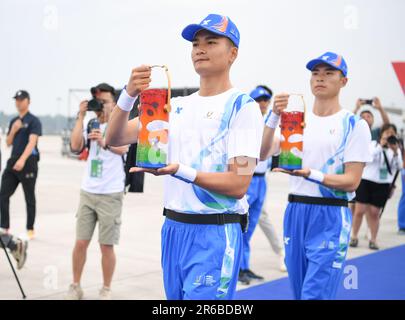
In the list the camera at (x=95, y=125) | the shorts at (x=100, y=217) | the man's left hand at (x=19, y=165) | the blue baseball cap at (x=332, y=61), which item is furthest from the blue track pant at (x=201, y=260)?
the man's left hand at (x=19, y=165)

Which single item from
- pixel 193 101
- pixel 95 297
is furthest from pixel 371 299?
pixel 193 101

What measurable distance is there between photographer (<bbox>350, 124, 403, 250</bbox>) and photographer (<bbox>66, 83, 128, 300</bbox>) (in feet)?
14.1

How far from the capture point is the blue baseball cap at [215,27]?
2693 millimetres

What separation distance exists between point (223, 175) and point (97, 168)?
277 cm

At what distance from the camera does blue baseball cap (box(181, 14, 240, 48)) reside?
8.84ft

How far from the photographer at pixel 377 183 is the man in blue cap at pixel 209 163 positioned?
595 cm

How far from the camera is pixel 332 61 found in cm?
393

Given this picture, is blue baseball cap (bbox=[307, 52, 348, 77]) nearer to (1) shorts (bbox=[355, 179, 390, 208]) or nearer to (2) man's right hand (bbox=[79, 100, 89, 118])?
(2) man's right hand (bbox=[79, 100, 89, 118])

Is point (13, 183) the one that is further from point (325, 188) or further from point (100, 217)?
point (325, 188)

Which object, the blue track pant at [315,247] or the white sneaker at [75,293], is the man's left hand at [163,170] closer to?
the blue track pant at [315,247]

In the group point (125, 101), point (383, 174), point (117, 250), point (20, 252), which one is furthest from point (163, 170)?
point (383, 174)

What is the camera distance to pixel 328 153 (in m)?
3.93

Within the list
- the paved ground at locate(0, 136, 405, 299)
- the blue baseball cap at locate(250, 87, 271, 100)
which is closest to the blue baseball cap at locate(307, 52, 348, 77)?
the blue baseball cap at locate(250, 87, 271, 100)

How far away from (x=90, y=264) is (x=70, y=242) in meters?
1.28
